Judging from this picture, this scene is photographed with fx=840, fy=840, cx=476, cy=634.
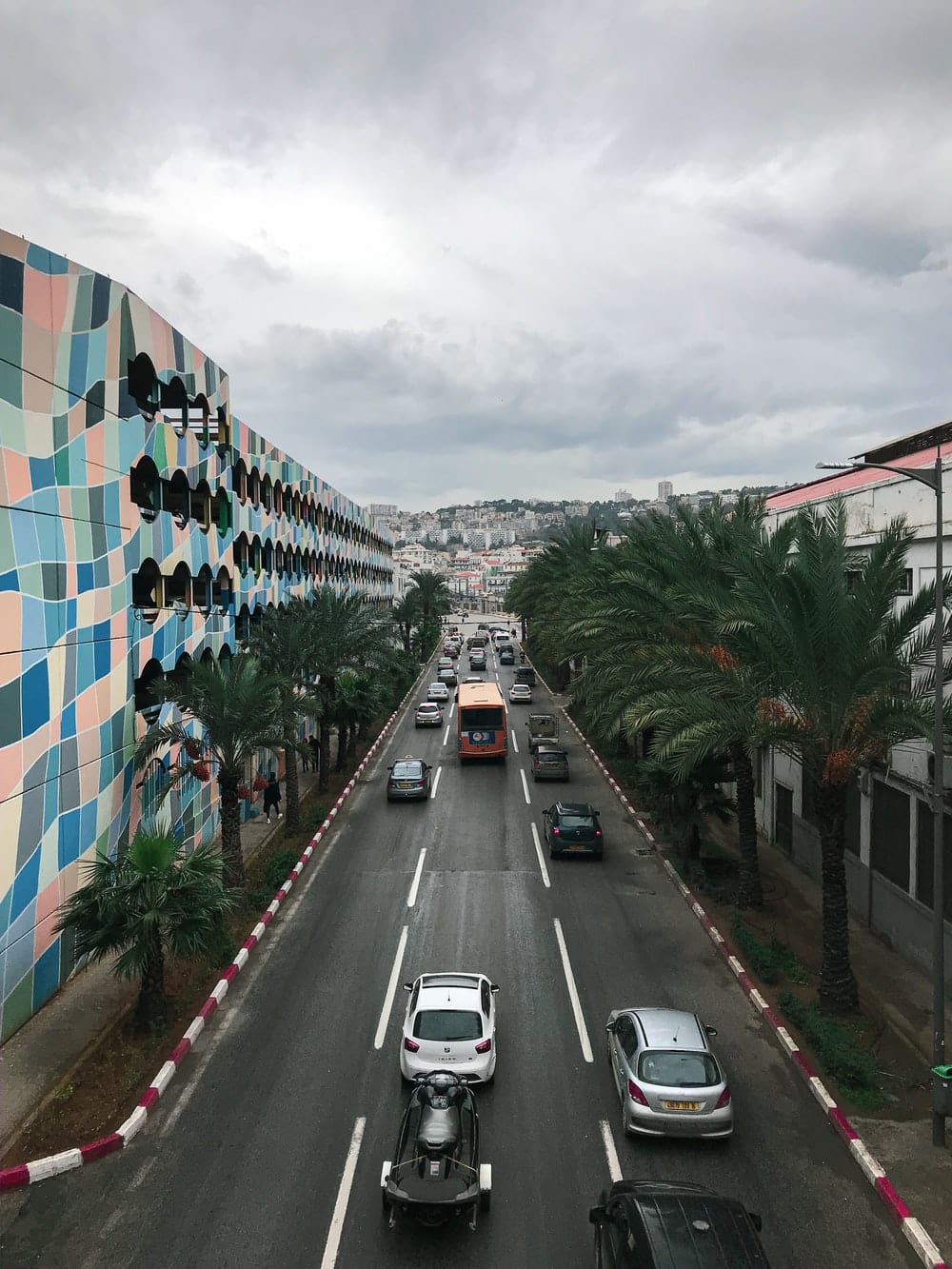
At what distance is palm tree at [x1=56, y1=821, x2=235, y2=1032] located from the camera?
44.8ft

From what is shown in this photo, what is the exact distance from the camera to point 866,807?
20.6m

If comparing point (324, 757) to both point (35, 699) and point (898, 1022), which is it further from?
point (898, 1022)

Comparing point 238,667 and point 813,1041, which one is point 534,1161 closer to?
point 813,1041

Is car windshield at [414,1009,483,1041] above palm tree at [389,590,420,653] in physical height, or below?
below

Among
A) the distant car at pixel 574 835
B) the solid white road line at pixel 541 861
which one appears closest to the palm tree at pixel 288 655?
the solid white road line at pixel 541 861

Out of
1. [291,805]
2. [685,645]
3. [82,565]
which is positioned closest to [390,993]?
[685,645]

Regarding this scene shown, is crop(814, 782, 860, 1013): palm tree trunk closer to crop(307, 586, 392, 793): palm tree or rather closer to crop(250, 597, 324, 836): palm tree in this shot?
crop(250, 597, 324, 836): palm tree

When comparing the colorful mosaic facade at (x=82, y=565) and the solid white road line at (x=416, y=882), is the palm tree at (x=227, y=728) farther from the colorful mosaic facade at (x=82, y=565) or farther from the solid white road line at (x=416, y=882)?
the solid white road line at (x=416, y=882)

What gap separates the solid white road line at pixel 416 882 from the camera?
2105 cm

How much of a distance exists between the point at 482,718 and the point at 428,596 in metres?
54.3

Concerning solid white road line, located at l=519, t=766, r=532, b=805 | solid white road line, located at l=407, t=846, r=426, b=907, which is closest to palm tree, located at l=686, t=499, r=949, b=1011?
solid white road line, located at l=407, t=846, r=426, b=907

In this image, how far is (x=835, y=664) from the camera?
1450cm

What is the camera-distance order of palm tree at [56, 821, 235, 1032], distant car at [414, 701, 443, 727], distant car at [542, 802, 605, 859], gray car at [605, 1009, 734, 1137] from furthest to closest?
distant car at [414, 701, 443, 727], distant car at [542, 802, 605, 859], palm tree at [56, 821, 235, 1032], gray car at [605, 1009, 734, 1137]

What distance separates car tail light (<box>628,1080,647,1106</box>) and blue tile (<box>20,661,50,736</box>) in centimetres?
1175
